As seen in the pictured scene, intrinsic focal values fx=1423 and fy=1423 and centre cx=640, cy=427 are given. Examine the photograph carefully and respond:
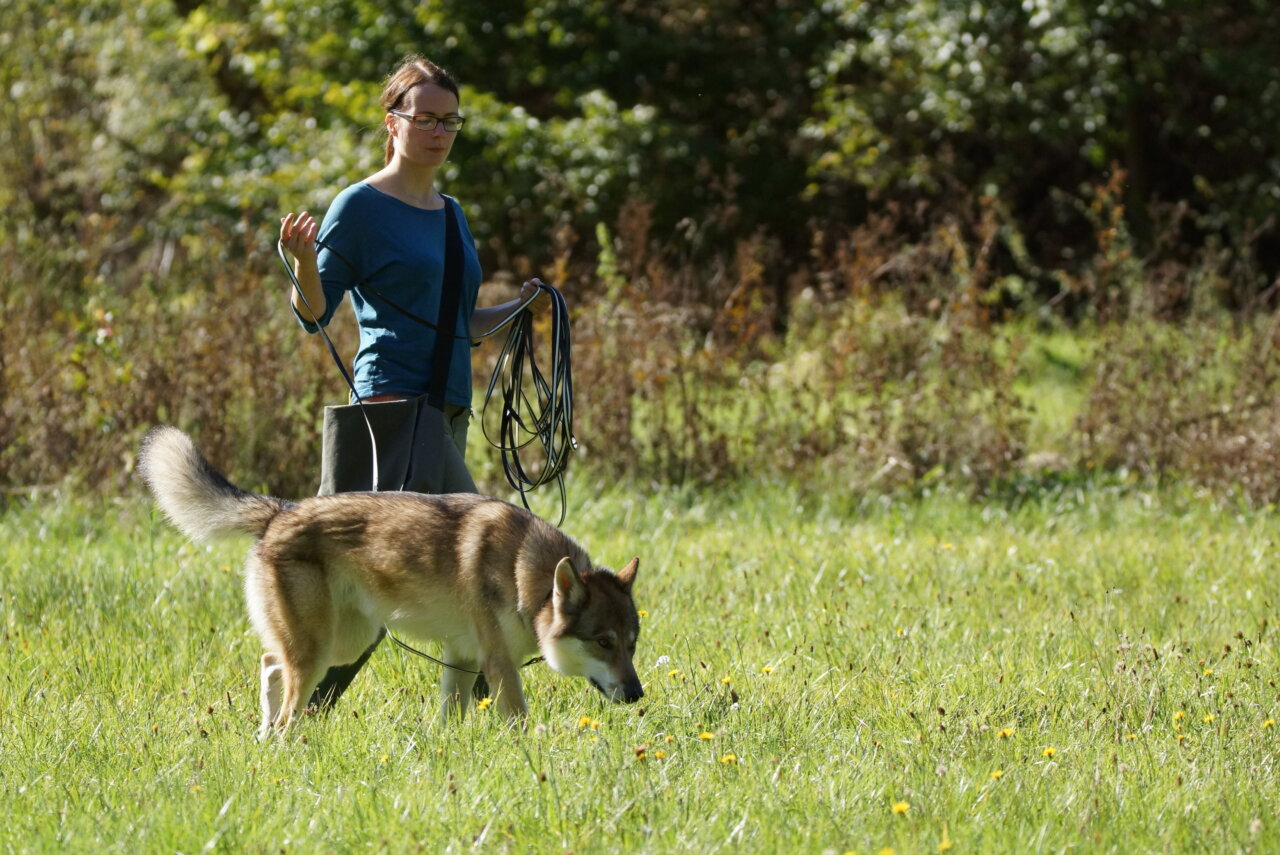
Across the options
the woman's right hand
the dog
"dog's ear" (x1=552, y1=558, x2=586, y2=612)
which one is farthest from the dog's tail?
"dog's ear" (x1=552, y1=558, x2=586, y2=612)

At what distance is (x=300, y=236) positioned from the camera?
455 centimetres

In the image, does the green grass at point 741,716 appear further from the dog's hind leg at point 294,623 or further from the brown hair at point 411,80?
the brown hair at point 411,80

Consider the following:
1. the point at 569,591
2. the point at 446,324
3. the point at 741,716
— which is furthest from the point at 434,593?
the point at 741,716

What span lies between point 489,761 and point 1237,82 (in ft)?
48.3

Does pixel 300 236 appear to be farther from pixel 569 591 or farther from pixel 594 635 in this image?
pixel 594 635

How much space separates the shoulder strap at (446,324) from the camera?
16.2ft

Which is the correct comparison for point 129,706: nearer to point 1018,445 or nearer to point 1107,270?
point 1018,445

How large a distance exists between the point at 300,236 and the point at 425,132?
0.61 m

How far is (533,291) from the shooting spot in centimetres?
534

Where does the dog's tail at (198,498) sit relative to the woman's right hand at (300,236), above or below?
below

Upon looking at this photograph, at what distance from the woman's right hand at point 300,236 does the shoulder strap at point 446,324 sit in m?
0.53

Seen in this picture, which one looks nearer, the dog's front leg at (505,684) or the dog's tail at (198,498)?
the dog's front leg at (505,684)

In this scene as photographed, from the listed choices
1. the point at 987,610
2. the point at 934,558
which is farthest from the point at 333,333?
→ the point at 987,610

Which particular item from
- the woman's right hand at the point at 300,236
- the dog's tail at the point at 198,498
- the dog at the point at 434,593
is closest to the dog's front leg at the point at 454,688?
the dog at the point at 434,593
